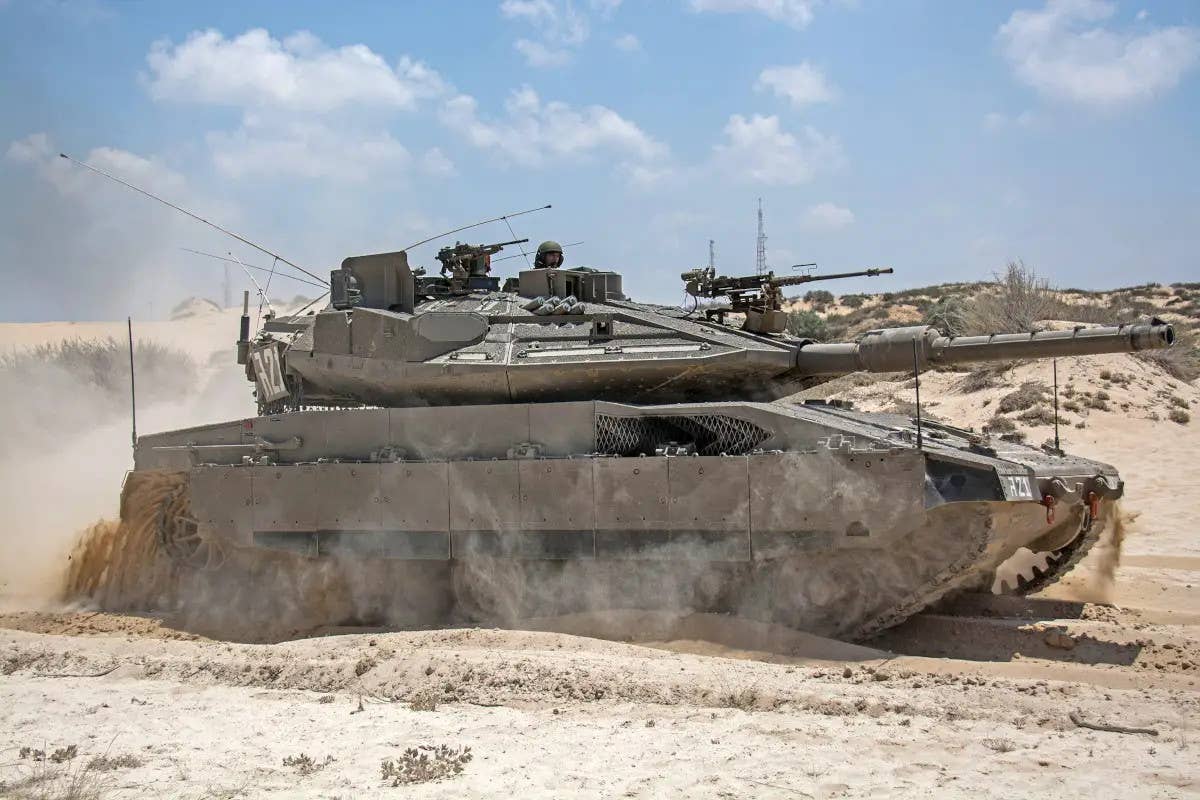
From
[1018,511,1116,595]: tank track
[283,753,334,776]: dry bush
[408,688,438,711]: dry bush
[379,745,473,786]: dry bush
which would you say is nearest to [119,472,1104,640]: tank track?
[1018,511,1116,595]: tank track

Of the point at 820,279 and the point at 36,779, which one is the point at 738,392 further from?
the point at 36,779

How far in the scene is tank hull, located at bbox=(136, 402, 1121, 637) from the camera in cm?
975

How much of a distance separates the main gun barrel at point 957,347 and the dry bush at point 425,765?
6105 millimetres

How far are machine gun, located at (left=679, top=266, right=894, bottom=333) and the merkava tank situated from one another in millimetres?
28

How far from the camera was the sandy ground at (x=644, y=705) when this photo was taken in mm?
6383

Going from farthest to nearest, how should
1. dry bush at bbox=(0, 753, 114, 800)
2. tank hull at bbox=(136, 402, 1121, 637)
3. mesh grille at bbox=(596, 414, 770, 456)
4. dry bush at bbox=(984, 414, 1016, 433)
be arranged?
dry bush at bbox=(984, 414, 1016, 433)
mesh grille at bbox=(596, 414, 770, 456)
tank hull at bbox=(136, 402, 1121, 637)
dry bush at bbox=(0, 753, 114, 800)

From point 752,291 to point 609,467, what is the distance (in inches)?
125

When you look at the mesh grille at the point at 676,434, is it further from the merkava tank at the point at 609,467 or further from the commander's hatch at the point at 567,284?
the commander's hatch at the point at 567,284

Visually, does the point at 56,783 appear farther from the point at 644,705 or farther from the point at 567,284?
the point at 567,284

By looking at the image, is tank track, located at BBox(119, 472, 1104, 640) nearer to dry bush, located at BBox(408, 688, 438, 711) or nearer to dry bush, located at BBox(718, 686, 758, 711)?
dry bush, located at BBox(718, 686, 758, 711)

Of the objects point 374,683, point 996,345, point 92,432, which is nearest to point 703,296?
point 996,345

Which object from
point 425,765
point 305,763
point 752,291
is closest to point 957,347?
point 752,291

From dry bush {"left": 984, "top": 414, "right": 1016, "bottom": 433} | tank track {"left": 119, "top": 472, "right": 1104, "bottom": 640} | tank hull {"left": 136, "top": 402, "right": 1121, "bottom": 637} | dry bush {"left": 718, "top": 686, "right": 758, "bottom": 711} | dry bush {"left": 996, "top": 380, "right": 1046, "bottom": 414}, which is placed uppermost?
dry bush {"left": 996, "top": 380, "right": 1046, "bottom": 414}

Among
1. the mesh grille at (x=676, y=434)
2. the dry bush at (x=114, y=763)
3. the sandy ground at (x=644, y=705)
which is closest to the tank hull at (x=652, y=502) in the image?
the mesh grille at (x=676, y=434)
